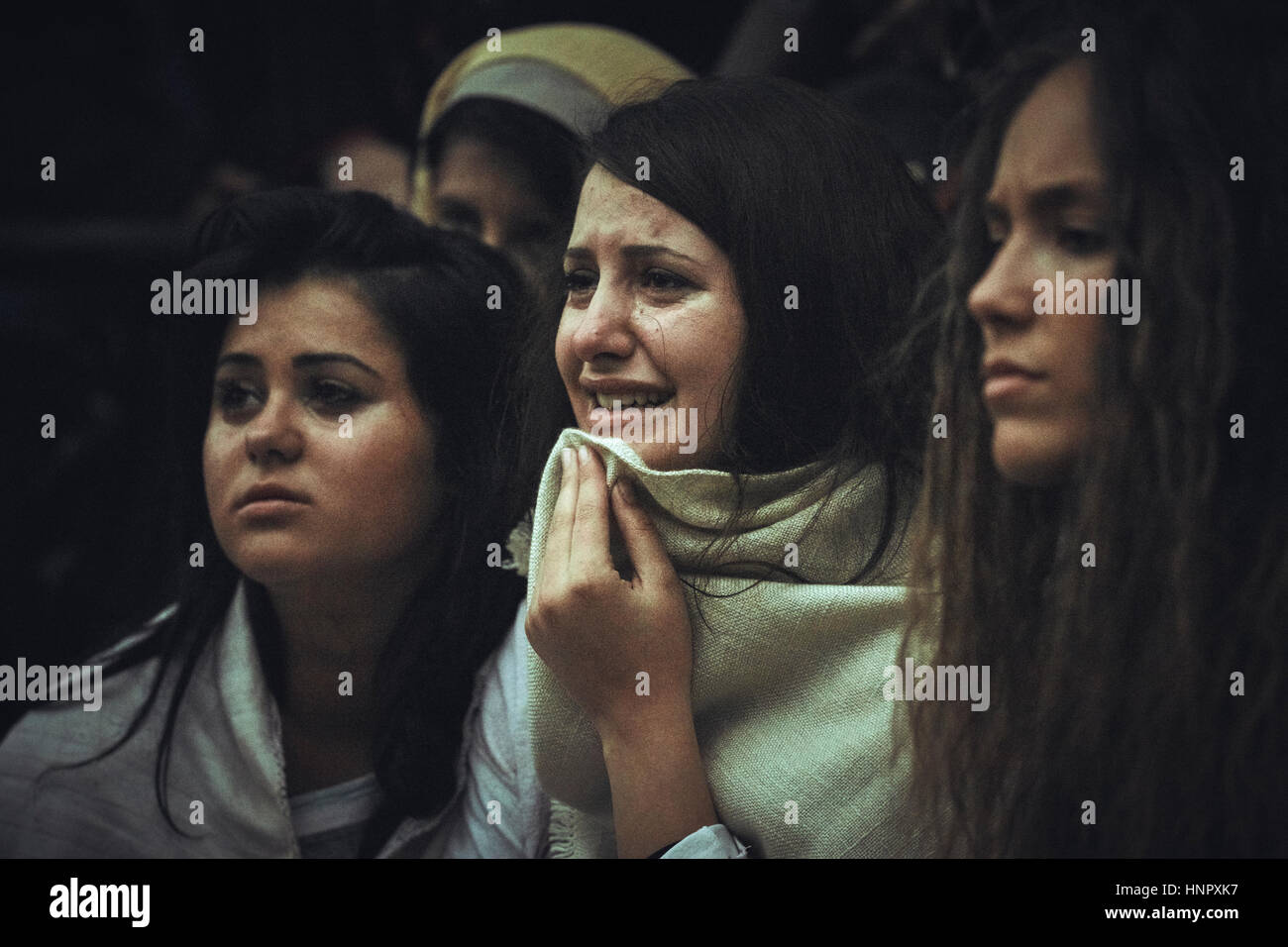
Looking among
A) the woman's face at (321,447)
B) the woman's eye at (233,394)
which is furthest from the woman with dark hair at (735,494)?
the woman's eye at (233,394)

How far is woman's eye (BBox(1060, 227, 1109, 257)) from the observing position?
56.9 inches

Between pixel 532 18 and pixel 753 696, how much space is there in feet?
3.77

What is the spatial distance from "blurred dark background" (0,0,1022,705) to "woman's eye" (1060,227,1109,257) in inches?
26.5

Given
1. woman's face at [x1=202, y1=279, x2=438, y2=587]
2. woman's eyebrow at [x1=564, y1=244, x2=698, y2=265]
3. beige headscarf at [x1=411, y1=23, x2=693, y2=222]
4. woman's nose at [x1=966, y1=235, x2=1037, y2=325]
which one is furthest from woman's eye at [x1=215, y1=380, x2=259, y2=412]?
woman's nose at [x1=966, y1=235, x2=1037, y2=325]

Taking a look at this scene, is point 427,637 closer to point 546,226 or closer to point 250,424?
point 250,424

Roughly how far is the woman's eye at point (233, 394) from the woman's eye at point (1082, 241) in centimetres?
107

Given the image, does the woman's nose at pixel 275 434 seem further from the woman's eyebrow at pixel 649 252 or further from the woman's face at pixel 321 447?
the woman's eyebrow at pixel 649 252

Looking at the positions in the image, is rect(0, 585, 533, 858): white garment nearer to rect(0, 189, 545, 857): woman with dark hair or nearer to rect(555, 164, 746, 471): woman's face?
rect(0, 189, 545, 857): woman with dark hair

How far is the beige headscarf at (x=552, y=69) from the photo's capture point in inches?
81.1

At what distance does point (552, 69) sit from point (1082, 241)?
0.96 metres
